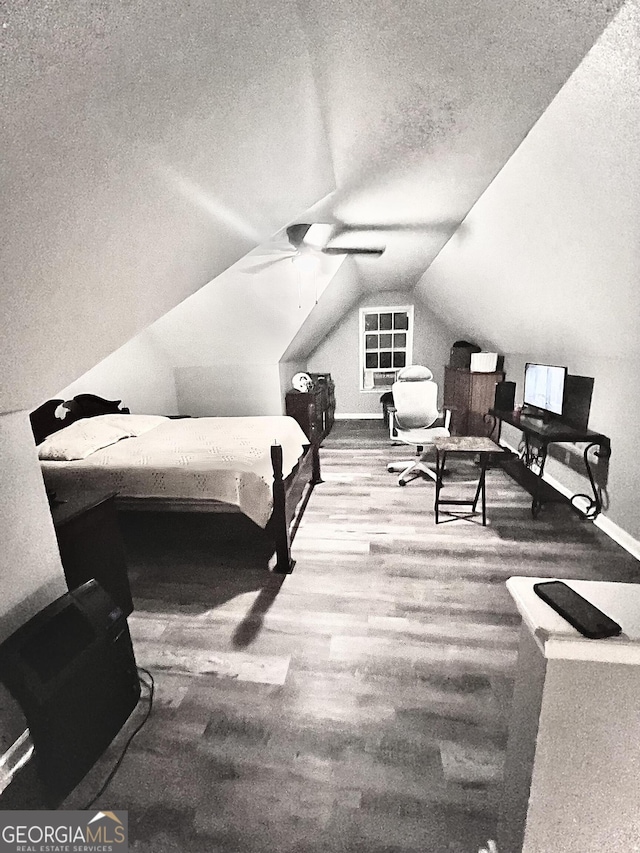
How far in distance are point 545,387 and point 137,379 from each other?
4511mm

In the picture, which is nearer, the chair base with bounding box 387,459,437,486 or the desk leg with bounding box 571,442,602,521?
the desk leg with bounding box 571,442,602,521

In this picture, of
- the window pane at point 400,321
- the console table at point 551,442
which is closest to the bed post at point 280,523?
the console table at point 551,442

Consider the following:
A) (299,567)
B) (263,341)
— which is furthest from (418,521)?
(263,341)

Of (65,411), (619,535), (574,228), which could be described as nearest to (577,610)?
(574,228)

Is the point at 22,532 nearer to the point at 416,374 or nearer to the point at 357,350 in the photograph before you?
the point at 416,374

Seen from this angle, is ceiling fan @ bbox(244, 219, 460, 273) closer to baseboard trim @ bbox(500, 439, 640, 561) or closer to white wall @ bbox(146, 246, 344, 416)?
white wall @ bbox(146, 246, 344, 416)

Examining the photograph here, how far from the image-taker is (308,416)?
18.1ft

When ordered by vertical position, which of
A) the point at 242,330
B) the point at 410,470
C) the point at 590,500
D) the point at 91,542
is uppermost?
the point at 242,330

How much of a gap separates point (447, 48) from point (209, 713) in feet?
9.05

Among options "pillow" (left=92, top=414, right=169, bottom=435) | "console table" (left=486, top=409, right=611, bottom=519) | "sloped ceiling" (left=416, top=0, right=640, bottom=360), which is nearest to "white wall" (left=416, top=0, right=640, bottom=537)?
"sloped ceiling" (left=416, top=0, right=640, bottom=360)

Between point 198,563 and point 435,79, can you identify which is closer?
point 435,79

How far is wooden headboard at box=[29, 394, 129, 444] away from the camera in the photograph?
3.45m

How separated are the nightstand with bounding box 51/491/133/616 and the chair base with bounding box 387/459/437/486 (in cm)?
291

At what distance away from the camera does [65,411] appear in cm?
377
